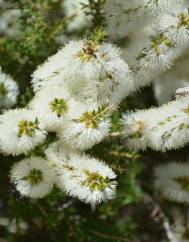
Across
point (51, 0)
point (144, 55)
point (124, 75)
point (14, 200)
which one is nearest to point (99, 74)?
point (124, 75)

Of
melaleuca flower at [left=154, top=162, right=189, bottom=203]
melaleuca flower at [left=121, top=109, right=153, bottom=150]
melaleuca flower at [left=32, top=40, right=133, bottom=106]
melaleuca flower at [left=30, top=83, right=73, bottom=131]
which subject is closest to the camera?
melaleuca flower at [left=32, top=40, right=133, bottom=106]

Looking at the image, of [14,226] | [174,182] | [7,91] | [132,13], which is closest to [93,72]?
[132,13]

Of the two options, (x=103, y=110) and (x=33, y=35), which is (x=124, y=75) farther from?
(x=33, y=35)

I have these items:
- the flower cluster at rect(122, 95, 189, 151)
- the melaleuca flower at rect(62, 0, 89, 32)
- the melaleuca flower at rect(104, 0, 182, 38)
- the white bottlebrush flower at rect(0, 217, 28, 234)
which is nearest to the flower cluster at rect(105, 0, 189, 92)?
the melaleuca flower at rect(104, 0, 182, 38)

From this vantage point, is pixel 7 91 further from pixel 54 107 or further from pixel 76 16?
pixel 76 16

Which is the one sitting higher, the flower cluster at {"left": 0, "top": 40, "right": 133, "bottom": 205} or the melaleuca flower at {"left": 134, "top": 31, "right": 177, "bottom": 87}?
the melaleuca flower at {"left": 134, "top": 31, "right": 177, "bottom": 87}

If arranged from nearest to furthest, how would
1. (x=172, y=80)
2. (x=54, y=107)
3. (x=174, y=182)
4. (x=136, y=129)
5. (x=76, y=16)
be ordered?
(x=54, y=107) < (x=136, y=129) < (x=172, y=80) < (x=174, y=182) < (x=76, y=16)

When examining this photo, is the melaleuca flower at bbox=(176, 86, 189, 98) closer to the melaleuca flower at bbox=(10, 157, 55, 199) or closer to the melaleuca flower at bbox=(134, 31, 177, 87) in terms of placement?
the melaleuca flower at bbox=(134, 31, 177, 87)
